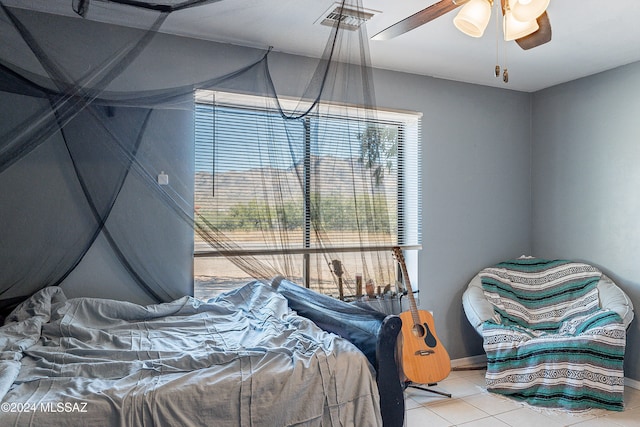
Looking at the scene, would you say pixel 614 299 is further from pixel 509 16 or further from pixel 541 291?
pixel 509 16

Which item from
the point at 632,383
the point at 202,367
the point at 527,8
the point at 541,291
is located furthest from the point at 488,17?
the point at 632,383

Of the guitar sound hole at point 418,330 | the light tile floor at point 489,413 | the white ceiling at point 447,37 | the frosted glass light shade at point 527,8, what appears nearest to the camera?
the frosted glass light shade at point 527,8

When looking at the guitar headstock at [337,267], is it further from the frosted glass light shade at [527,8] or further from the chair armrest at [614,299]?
the chair armrest at [614,299]

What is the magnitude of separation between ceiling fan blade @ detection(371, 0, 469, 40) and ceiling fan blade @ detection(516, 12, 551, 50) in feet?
1.30

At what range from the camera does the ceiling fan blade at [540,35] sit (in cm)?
205

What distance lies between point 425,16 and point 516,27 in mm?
434

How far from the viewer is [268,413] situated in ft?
5.93

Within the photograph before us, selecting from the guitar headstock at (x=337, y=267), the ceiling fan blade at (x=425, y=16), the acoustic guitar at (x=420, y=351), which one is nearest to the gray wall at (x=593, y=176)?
the acoustic guitar at (x=420, y=351)

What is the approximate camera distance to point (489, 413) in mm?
2943

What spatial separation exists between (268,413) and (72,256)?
1329mm

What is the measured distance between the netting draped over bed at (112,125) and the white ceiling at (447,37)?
109mm

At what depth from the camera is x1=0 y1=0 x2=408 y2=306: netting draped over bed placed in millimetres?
1732

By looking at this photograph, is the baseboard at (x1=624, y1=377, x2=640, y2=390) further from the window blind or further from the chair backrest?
the window blind

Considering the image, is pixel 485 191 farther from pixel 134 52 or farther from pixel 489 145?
pixel 134 52
